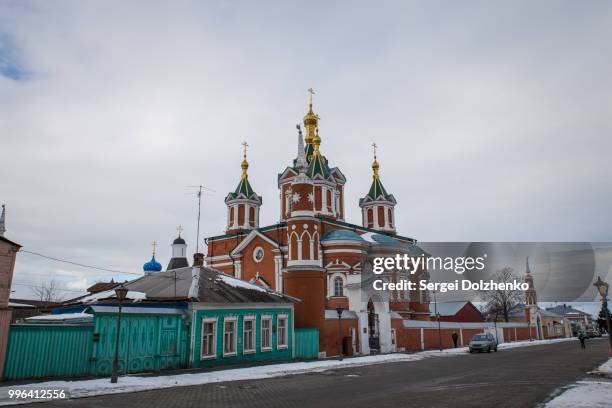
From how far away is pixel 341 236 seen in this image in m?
36.0

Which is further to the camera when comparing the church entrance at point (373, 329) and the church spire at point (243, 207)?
the church spire at point (243, 207)

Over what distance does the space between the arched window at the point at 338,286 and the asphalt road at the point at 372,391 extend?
16347 millimetres

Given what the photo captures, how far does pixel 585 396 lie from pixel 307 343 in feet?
52.6

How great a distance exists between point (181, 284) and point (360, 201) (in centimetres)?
2923

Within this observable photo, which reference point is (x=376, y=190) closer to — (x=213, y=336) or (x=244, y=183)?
(x=244, y=183)

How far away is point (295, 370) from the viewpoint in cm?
1966

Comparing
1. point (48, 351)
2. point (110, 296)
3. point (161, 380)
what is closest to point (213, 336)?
point (110, 296)

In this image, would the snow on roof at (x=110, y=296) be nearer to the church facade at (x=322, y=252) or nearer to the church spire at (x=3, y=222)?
the church spire at (x=3, y=222)

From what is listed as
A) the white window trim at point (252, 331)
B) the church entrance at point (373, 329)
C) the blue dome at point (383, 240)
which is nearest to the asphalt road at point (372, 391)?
the white window trim at point (252, 331)

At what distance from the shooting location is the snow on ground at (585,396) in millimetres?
10305

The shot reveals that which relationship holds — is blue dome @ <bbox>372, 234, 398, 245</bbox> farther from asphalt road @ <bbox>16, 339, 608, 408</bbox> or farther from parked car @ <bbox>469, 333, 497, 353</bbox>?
asphalt road @ <bbox>16, 339, 608, 408</bbox>

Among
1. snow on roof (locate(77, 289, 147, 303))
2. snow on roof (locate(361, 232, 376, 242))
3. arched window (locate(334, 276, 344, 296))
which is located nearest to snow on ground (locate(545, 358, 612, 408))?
snow on roof (locate(77, 289, 147, 303))

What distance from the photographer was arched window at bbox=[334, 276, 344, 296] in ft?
115

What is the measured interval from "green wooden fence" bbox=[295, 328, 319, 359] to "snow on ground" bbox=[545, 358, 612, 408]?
13.9 m
